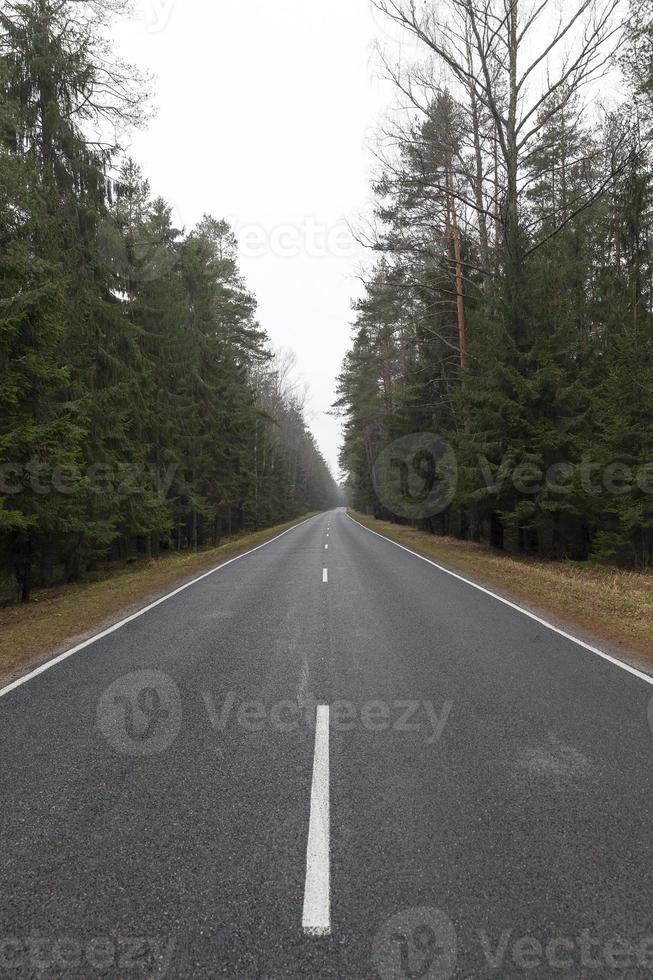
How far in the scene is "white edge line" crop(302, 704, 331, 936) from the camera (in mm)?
2340

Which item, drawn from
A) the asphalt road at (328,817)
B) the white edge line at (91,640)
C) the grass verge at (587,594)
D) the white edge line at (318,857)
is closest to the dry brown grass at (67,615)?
the white edge line at (91,640)

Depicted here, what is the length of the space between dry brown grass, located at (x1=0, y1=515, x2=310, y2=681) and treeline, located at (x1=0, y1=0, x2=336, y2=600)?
1662mm

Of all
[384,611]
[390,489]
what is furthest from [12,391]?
[390,489]

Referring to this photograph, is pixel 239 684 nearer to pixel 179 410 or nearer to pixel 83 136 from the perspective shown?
pixel 83 136

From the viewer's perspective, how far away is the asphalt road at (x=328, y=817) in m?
2.23

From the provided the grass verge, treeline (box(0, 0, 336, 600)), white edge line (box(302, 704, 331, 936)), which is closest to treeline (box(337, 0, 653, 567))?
the grass verge

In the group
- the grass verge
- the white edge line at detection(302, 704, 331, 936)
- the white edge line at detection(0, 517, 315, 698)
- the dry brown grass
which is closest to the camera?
the white edge line at detection(302, 704, 331, 936)

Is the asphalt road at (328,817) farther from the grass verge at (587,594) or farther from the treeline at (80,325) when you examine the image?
the treeline at (80,325)

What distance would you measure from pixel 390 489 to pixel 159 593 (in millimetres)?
27375

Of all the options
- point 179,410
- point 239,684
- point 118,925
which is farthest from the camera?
point 179,410

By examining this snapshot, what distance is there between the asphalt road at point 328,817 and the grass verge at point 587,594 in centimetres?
166

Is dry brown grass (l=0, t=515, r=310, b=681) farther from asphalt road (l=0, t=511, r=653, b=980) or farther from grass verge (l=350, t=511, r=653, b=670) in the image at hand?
grass verge (l=350, t=511, r=653, b=670)

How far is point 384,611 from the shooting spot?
8867 mm

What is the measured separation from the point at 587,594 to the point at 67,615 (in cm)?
1028
